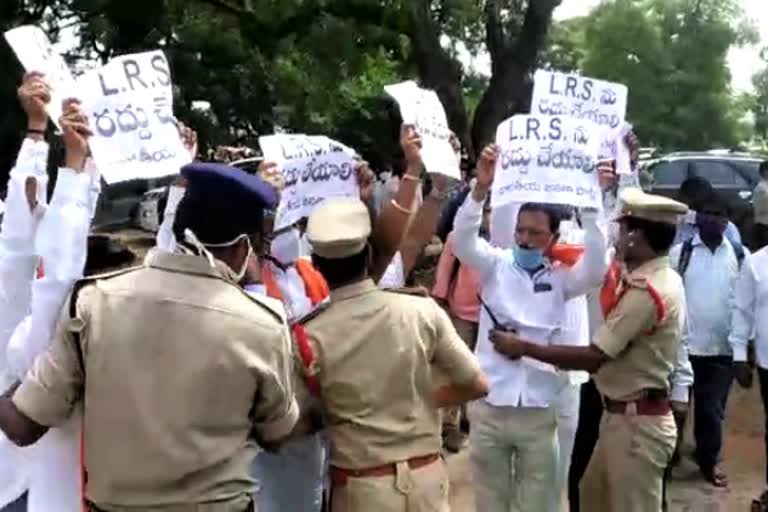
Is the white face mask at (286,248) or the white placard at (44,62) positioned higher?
the white placard at (44,62)

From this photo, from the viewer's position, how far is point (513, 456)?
544 centimetres

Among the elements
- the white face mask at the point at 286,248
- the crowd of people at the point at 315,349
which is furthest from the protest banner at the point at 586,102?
the white face mask at the point at 286,248

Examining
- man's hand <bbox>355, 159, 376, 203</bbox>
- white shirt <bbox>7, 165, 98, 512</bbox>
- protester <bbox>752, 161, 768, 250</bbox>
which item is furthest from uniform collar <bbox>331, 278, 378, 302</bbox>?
protester <bbox>752, 161, 768, 250</bbox>

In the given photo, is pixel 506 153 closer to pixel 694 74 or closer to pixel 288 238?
pixel 288 238

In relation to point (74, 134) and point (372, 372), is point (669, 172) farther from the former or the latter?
point (74, 134)

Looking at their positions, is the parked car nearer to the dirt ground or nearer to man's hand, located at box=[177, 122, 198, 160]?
the dirt ground

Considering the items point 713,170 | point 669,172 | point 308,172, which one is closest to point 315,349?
point 308,172

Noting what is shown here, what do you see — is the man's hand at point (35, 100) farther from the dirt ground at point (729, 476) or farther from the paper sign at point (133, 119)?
the dirt ground at point (729, 476)

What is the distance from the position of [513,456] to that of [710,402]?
296 centimetres

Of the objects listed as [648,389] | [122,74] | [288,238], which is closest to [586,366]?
[648,389]

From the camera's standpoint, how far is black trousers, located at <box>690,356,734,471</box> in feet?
26.3

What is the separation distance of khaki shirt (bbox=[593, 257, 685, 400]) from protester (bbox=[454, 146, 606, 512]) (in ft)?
0.73

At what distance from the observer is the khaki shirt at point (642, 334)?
511 cm

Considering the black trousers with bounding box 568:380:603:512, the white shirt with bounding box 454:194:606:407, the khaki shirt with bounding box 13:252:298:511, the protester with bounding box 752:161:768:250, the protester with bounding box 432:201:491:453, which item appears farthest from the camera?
the protester with bounding box 752:161:768:250
